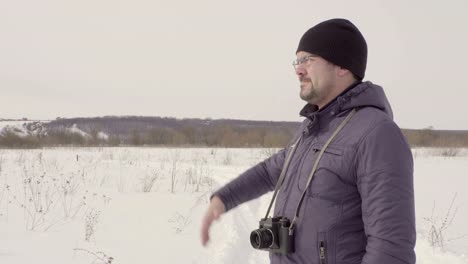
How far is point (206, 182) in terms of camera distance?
11.5 m

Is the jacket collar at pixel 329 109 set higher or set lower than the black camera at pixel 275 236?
higher

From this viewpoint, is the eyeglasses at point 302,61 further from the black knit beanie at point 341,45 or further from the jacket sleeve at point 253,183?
the jacket sleeve at point 253,183

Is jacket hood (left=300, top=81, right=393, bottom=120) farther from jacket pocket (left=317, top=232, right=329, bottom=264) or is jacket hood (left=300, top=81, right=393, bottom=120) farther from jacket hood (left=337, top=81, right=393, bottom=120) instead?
jacket pocket (left=317, top=232, right=329, bottom=264)

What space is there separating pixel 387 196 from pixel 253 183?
100 cm

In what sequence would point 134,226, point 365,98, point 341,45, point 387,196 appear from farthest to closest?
1. point 134,226
2. point 341,45
3. point 365,98
4. point 387,196

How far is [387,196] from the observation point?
1.50m

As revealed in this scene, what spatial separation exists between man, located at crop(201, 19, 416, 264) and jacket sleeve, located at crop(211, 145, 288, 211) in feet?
0.97

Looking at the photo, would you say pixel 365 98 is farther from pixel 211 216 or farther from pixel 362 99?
pixel 211 216

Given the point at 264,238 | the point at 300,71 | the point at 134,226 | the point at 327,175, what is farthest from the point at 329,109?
the point at 134,226

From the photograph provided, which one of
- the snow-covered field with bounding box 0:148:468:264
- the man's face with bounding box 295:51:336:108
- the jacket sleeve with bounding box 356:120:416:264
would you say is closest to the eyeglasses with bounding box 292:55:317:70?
the man's face with bounding box 295:51:336:108

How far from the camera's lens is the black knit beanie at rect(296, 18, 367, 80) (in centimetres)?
189

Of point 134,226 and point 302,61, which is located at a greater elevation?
point 302,61

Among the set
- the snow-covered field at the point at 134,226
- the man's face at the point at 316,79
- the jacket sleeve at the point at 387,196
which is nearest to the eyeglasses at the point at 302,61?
the man's face at the point at 316,79

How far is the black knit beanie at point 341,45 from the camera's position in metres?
1.89
